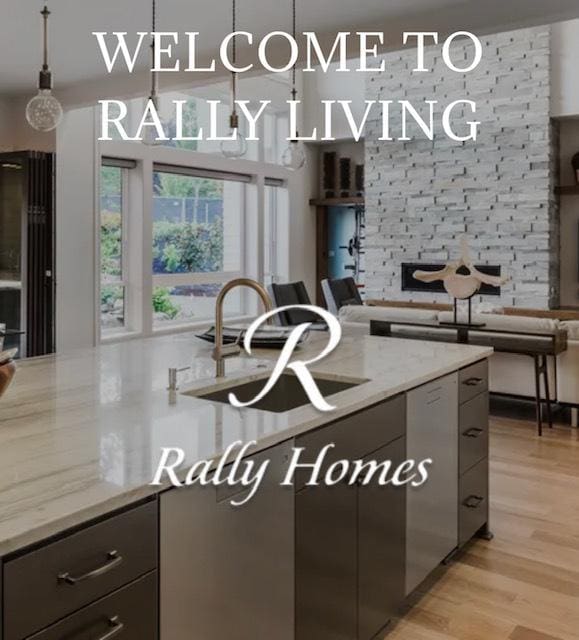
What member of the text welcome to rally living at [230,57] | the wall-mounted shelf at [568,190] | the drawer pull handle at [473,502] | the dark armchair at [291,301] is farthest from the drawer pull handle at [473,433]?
the wall-mounted shelf at [568,190]

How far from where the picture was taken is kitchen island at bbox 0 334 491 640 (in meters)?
1.19

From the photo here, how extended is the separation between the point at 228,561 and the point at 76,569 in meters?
0.43

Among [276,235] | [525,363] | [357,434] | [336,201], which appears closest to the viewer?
[357,434]

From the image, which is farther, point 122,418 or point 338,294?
point 338,294

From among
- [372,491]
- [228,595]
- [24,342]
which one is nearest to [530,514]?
[372,491]

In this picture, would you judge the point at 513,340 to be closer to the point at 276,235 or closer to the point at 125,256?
the point at 125,256

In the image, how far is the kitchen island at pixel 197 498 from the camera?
1.19 metres

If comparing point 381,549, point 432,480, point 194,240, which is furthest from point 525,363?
point 194,240

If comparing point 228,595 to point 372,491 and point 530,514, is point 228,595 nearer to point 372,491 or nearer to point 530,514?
point 372,491

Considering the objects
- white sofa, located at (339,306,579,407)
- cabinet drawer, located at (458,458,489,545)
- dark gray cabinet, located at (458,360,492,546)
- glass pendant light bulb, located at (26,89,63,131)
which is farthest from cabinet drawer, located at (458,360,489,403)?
white sofa, located at (339,306,579,407)

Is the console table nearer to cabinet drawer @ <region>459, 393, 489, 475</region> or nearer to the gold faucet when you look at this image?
cabinet drawer @ <region>459, 393, 489, 475</region>

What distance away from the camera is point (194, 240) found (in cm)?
799

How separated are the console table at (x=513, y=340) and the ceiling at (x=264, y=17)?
2081 mm

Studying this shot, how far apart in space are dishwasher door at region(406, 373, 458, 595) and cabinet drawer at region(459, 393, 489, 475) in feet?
0.23
